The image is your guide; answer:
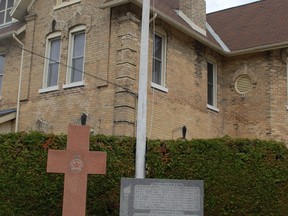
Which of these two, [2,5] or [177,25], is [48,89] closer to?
[177,25]

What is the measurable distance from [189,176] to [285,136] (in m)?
8.86

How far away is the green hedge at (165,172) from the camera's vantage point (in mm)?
10633

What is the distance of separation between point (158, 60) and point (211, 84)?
12.3 feet

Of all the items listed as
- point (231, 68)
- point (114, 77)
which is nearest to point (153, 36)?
Answer: point (114, 77)

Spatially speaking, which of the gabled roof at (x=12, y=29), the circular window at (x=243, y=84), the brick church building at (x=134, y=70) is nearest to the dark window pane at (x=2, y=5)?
the brick church building at (x=134, y=70)

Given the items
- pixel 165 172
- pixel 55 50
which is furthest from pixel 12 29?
pixel 165 172

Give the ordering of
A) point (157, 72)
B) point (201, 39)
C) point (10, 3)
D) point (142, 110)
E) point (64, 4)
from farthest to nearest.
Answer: point (10, 3)
point (201, 39)
point (64, 4)
point (157, 72)
point (142, 110)

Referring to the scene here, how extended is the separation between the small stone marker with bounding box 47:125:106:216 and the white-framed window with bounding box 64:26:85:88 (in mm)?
7199

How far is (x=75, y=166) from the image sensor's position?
9.52 m

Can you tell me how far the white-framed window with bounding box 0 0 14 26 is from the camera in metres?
20.8

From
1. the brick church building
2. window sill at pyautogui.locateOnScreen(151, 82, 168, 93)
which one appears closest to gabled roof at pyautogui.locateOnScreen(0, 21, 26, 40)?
the brick church building

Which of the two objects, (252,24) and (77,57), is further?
(252,24)

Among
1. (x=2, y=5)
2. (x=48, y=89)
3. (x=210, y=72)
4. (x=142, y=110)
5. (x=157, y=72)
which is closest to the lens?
(x=142, y=110)

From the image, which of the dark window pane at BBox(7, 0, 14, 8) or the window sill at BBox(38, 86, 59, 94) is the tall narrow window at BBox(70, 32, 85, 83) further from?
the dark window pane at BBox(7, 0, 14, 8)
